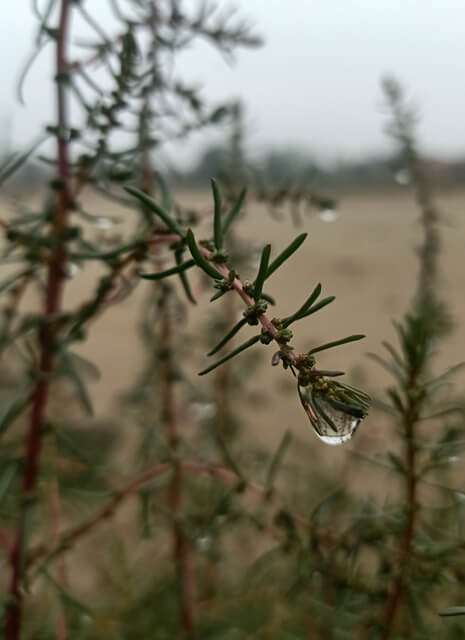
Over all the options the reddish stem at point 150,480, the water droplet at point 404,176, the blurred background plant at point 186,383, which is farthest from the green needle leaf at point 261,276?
the water droplet at point 404,176

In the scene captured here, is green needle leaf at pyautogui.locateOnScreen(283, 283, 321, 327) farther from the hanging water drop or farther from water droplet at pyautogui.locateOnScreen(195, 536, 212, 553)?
water droplet at pyautogui.locateOnScreen(195, 536, 212, 553)

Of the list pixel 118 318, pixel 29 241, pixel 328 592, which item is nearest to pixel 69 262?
pixel 29 241

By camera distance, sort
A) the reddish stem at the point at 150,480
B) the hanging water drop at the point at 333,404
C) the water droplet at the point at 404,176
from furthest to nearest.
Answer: the water droplet at the point at 404,176, the reddish stem at the point at 150,480, the hanging water drop at the point at 333,404

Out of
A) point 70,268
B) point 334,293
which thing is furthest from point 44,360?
point 334,293

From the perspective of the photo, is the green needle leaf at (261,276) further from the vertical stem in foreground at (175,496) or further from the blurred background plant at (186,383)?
the vertical stem in foreground at (175,496)

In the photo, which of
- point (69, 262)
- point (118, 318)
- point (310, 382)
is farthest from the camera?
point (118, 318)

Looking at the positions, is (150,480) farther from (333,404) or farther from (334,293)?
(334,293)

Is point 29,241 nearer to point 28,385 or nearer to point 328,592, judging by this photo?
point 28,385
